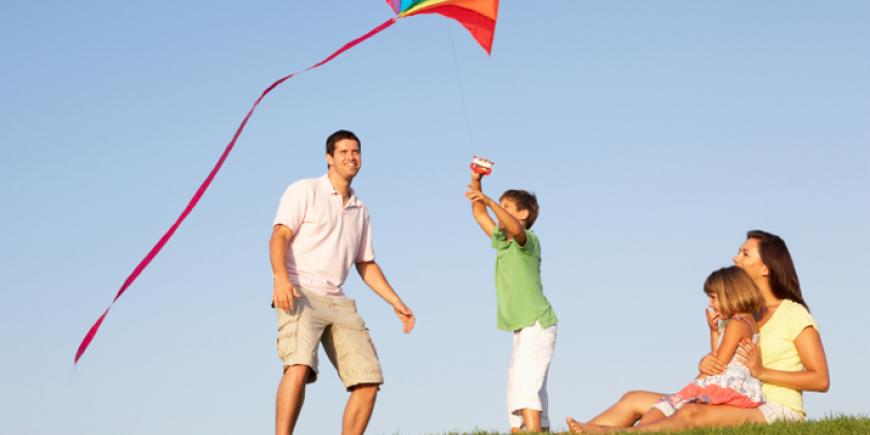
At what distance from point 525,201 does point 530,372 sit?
1.44 metres

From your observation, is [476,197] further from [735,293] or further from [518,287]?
[735,293]

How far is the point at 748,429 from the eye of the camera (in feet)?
25.5

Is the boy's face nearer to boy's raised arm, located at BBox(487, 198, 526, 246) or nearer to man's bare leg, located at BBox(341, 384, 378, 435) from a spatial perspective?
boy's raised arm, located at BBox(487, 198, 526, 246)

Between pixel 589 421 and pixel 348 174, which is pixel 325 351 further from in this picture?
pixel 589 421

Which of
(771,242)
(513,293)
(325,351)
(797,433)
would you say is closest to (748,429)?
(797,433)

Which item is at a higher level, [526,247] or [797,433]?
[526,247]

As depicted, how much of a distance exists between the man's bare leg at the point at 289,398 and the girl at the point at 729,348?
238 centimetres

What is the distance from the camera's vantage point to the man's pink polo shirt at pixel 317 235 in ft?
28.1

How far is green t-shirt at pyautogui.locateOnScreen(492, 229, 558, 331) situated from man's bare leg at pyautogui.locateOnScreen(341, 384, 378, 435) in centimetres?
128

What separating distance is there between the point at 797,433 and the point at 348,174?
3.59m

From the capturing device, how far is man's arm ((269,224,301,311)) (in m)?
8.12

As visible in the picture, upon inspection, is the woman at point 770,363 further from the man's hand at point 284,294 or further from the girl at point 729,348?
the man's hand at point 284,294

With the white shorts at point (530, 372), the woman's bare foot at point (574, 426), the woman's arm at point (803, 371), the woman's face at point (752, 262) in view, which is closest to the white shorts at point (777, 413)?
the woman's arm at point (803, 371)

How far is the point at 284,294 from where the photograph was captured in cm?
812
